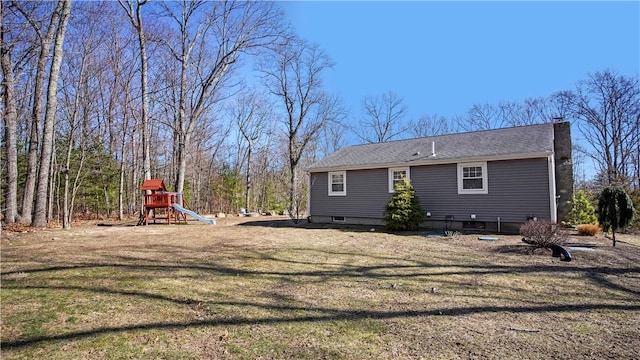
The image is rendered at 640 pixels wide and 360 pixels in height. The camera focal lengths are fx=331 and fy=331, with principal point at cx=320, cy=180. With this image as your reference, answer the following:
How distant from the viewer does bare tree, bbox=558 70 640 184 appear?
2127 centimetres

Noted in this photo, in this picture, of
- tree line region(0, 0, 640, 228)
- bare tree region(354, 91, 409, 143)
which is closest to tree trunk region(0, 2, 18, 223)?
tree line region(0, 0, 640, 228)

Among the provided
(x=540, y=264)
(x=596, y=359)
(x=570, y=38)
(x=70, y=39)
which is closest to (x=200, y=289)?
(x=596, y=359)

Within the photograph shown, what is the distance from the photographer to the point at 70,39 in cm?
1288

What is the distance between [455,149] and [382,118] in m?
20.7

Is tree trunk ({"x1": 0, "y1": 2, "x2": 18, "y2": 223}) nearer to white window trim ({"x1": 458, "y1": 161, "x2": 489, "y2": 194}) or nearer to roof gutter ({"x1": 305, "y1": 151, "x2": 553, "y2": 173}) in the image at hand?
roof gutter ({"x1": 305, "y1": 151, "x2": 553, "y2": 173})

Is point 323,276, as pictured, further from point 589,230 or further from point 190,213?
point 190,213

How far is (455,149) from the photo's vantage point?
40.0 feet

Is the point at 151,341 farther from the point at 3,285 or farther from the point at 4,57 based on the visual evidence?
the point at 4,57

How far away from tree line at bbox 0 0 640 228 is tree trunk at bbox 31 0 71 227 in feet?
0.12

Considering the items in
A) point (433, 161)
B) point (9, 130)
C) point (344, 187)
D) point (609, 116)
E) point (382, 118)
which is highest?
point (382, 118)

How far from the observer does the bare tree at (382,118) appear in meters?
31.9

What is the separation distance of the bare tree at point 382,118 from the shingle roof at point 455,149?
16766 millimetres

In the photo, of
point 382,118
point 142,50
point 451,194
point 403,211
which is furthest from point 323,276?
point 382,118

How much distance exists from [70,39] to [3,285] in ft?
40.8
